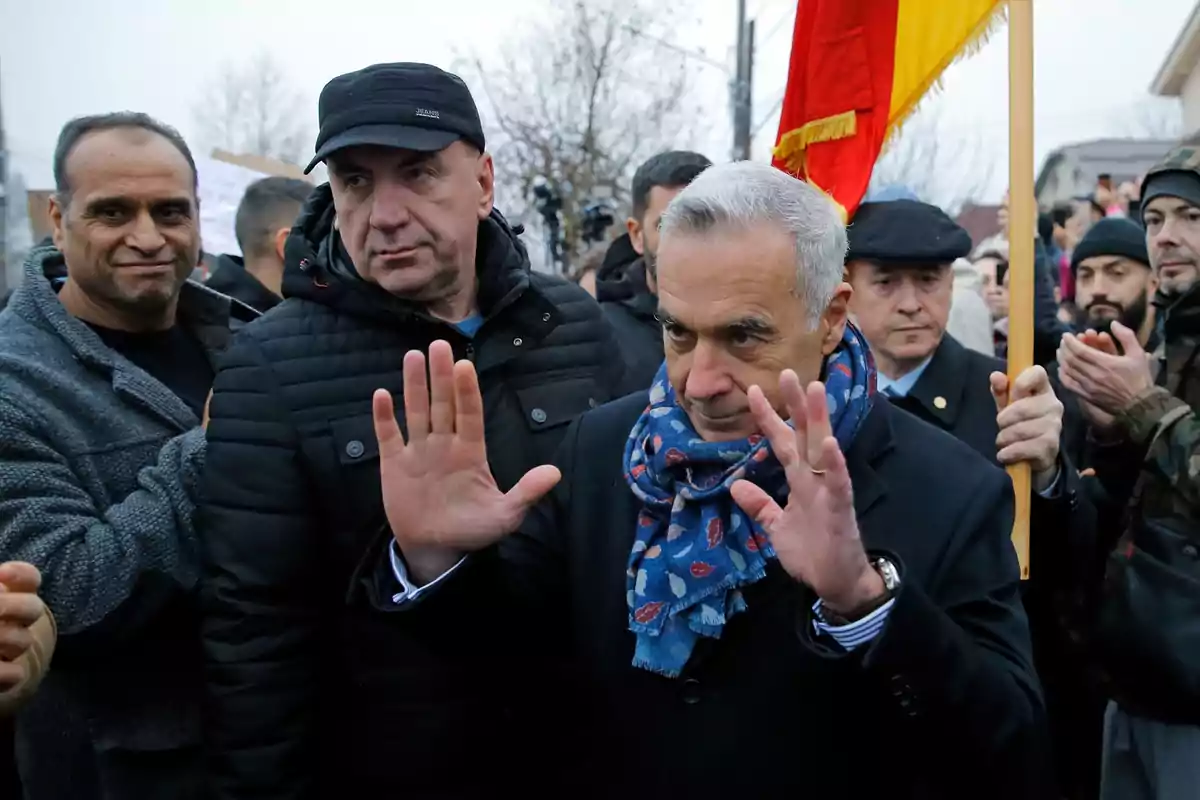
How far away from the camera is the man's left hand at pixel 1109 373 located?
279cm

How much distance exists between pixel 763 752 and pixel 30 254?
7.07 ft

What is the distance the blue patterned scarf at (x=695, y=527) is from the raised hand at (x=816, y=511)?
156mm

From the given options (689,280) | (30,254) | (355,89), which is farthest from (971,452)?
(30,254)

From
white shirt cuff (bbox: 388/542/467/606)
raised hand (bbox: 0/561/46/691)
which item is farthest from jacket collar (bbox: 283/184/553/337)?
raised hand (bbox: 0/561/46/691)

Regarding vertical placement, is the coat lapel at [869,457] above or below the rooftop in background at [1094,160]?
below

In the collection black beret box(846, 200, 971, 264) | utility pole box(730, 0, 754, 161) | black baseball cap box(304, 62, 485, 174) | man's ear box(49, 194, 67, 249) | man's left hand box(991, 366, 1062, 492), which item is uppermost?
utility pole box(730, 0, 754, 161)

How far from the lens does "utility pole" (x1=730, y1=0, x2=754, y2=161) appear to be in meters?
18.5

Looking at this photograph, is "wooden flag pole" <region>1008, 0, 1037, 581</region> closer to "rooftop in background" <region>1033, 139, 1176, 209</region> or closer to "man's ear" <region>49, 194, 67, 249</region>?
"man's ear" <region>49, 194, 67, 249</region>

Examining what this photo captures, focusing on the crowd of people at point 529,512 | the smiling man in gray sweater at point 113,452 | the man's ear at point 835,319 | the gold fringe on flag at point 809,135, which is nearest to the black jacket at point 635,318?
the gold fringe on flag at point 809,135

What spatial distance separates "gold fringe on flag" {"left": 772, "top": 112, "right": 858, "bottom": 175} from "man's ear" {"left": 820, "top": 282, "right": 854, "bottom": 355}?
1.49 m

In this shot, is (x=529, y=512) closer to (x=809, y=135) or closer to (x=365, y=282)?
(x=365, y=282)

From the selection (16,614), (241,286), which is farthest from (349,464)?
(241,286)

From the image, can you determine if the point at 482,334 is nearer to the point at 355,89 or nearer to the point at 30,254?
the point at 355,89

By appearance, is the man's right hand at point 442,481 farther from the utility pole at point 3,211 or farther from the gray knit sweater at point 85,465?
the utility pole at point 3,211
